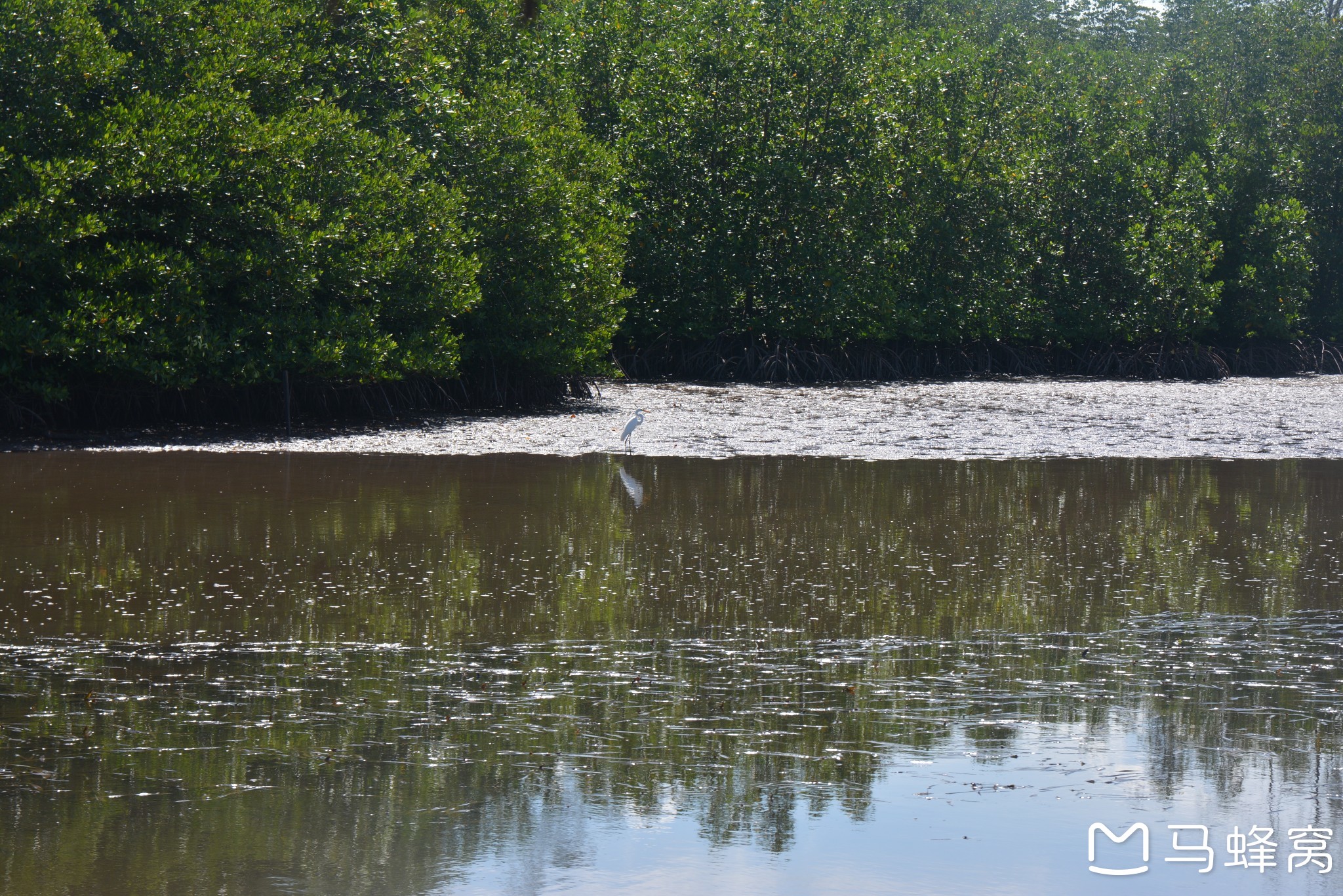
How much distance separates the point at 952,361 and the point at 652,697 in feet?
76.7

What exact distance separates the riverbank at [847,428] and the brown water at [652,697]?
4368 millimetres

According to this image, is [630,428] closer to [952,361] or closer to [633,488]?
[633,488]

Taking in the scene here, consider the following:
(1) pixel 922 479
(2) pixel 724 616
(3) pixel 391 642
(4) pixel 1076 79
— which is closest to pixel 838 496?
(1) pixel 922 479

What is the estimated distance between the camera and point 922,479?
1165 cm

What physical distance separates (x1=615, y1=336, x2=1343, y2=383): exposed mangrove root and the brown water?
1495 centimetres

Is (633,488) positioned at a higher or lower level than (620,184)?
lower

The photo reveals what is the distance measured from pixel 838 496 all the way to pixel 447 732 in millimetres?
6432

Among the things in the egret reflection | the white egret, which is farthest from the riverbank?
the egret reflection

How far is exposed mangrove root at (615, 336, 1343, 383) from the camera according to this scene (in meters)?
24.6

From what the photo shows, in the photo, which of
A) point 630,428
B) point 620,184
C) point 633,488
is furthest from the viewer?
point 620,184

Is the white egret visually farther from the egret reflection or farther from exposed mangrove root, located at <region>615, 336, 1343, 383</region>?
exposed mangrove root, located at <region>615, 336, 1343, 383</region>

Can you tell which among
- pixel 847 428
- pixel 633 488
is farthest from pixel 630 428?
pixel 847 428

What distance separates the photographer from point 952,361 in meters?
27.5

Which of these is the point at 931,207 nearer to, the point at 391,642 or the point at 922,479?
the point at 922,479
